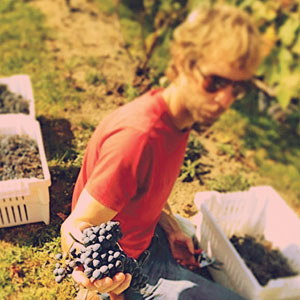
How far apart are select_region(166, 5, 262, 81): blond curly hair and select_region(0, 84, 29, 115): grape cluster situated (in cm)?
179

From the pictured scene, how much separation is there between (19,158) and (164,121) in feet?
4.12

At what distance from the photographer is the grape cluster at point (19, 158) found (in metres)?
2.36

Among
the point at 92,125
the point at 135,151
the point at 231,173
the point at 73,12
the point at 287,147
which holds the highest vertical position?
the point at 135,151

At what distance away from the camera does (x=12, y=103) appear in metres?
2.91

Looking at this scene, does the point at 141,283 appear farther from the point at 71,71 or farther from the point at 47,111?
the point at 71,71

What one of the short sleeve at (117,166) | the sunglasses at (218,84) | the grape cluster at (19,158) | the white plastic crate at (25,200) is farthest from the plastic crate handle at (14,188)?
the sunglasses at (218,84)

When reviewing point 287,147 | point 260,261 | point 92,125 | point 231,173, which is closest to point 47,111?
point 92,125

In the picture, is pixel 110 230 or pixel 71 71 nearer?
pixel 110 230

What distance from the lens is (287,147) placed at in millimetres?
4238

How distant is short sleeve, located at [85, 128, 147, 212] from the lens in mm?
1375

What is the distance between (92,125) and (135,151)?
68.7 inches

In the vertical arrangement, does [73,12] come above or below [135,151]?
below

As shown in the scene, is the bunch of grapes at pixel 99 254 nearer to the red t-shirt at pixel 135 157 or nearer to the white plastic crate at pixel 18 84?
the red t-shirt at pixel 135 157

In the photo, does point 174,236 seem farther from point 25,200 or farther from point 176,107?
point 176,107
